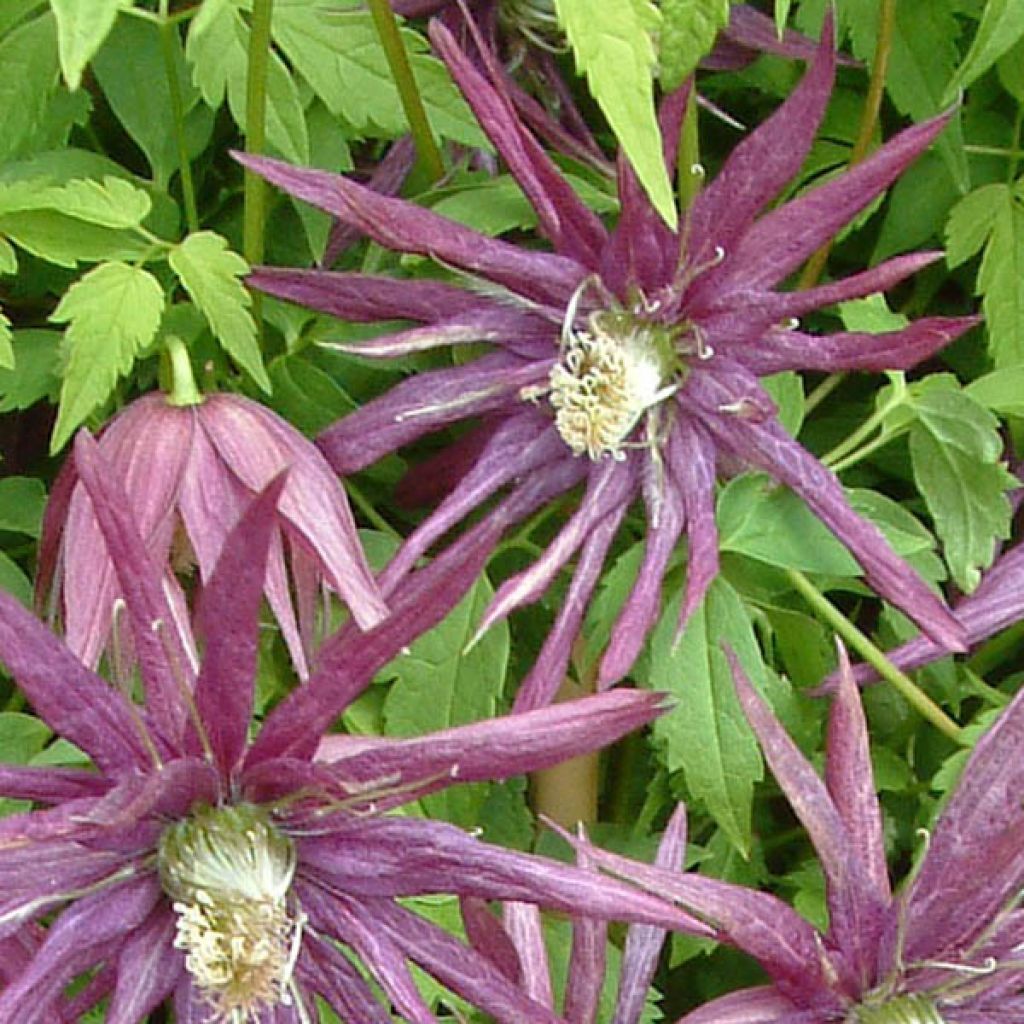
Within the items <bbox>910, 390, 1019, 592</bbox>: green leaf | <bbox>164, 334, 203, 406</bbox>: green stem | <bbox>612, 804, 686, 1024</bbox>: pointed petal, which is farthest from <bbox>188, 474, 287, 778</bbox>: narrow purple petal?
<bbox>910, 390, 1019, 592</bbox>: green leaf

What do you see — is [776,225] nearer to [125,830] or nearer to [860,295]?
[860,295]

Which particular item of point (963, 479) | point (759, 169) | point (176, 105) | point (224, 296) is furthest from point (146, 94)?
point (963, 479)

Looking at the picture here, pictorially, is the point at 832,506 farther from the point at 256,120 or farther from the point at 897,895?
the point at 256,120

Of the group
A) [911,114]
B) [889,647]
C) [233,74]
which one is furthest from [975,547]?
[233,74]

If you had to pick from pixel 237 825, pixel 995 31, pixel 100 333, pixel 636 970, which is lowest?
pixel 636 970

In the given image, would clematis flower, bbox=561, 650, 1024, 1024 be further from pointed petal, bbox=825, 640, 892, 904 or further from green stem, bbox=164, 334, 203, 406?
green stem, bbox=164, 334, 203, 406

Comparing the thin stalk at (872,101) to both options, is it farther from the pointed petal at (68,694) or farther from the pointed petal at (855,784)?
the pointed petal at (68,694)
